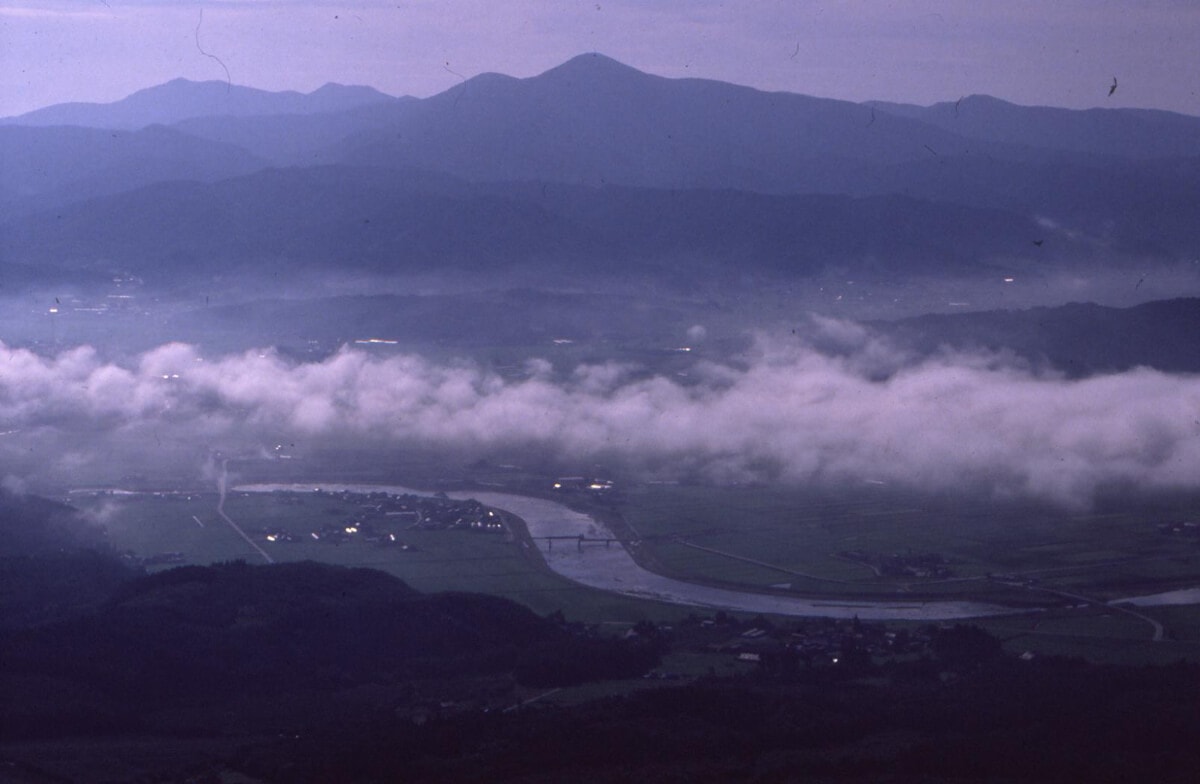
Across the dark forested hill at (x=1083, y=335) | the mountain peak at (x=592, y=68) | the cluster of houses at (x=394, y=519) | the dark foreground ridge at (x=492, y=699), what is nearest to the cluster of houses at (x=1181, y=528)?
the dark foreground ridge at (x=492, y=699)

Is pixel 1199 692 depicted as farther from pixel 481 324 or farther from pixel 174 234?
pixel 174 234

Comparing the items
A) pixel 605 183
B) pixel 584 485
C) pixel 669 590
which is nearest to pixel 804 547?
pixel 669 590

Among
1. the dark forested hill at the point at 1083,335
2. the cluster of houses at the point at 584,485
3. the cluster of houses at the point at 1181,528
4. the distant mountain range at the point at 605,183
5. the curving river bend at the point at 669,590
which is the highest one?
the distant mountain range at the point at 605,183

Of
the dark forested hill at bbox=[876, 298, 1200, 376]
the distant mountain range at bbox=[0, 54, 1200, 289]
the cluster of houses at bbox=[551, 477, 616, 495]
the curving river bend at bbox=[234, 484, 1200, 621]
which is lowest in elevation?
the curving river bend at bbox=[234, 484, 1200, 621]

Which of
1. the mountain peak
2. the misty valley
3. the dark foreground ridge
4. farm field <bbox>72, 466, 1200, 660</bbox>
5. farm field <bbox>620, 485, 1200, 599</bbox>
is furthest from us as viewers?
the mountain peak

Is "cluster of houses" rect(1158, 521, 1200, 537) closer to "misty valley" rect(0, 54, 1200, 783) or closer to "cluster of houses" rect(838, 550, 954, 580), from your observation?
"misty valley" rect(0, 54, 1200, 783)

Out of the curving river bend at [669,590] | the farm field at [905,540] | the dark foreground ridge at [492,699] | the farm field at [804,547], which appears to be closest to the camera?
the dark foreground ridge at [492,699]

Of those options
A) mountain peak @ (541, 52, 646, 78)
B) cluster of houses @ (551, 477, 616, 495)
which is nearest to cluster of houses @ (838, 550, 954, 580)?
cluster of houses @ (551, 477, 616, 495)

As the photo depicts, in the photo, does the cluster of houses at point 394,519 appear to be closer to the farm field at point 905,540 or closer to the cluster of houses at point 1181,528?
the farm field at point 905,540
